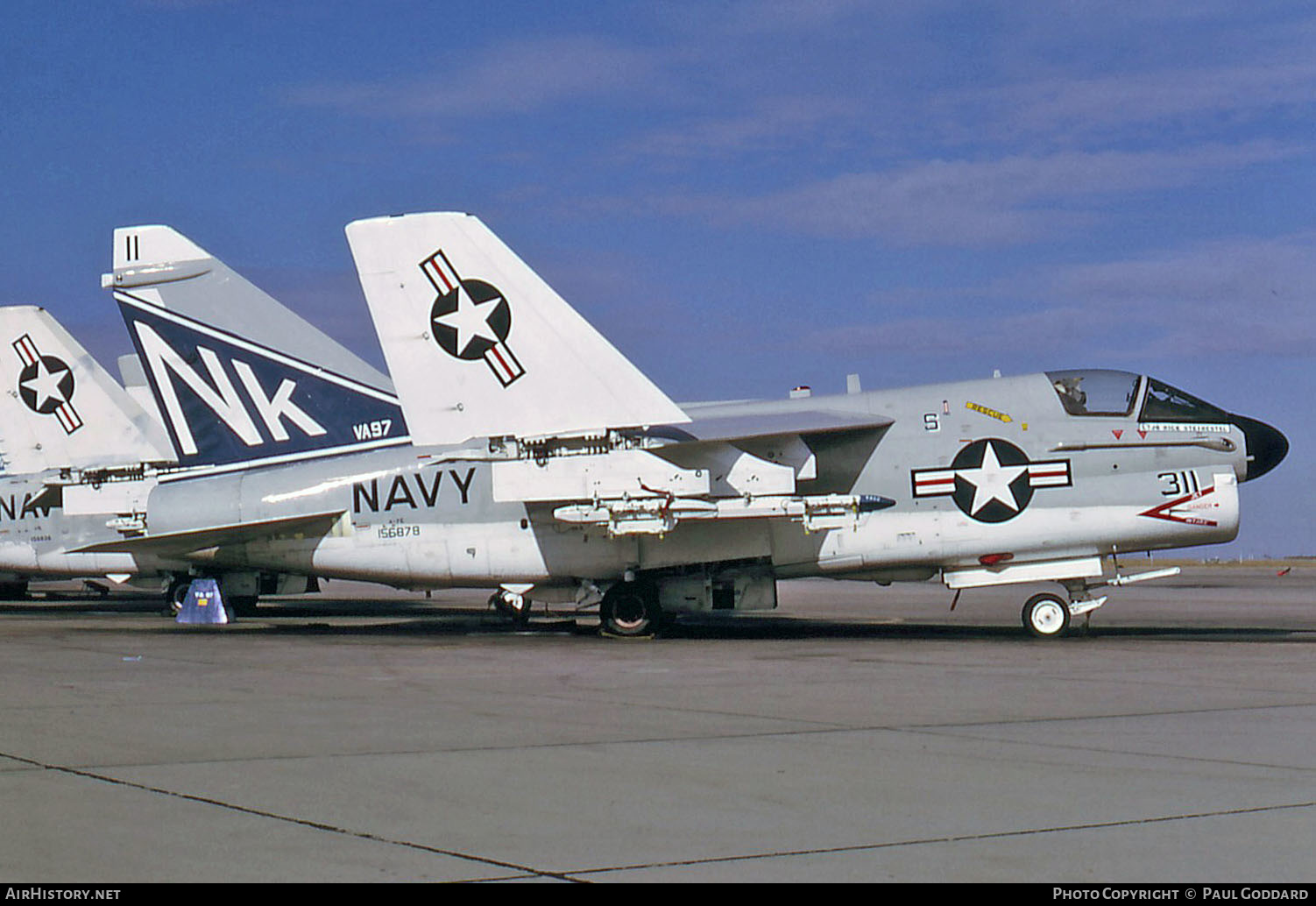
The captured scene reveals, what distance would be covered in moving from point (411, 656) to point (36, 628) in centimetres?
945

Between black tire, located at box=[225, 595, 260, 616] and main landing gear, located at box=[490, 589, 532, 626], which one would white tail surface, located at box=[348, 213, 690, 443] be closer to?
main landing gear, located at box=[490, 589, 532, 626]

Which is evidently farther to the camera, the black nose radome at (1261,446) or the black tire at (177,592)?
the black tire at (177,592)

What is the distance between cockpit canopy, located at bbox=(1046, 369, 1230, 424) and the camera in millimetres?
18625

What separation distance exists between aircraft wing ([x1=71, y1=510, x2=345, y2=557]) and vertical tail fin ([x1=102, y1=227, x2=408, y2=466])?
1295 mm

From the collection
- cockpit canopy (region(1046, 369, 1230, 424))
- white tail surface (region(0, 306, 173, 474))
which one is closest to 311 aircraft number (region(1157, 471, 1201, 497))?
cockpit canopy (region(1046, 369, 1230, 424))

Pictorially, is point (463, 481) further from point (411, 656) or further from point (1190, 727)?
point (1190, 727)

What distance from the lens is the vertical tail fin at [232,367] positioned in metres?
21.3

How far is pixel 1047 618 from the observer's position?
1850cm

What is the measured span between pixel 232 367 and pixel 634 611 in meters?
7.25

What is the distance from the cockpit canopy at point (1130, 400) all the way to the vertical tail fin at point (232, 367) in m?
9.49

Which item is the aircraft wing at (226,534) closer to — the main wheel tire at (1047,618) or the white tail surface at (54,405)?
the white tail surface at (54,405)

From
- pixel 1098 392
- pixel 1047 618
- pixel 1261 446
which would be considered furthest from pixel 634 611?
pixel 1261 446

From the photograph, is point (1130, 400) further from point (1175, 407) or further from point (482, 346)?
point (482, 346)

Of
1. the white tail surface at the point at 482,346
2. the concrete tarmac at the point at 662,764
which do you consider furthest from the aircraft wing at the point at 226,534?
the concrete tarmac at the point at 662,764
